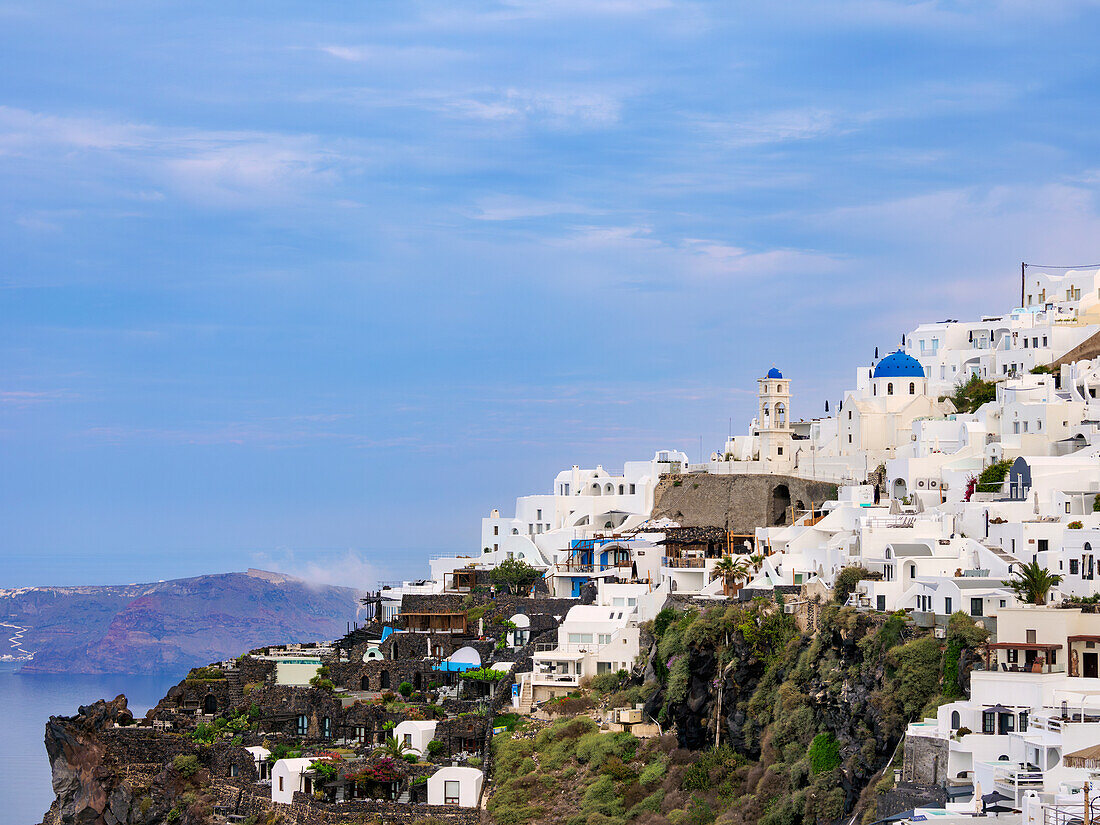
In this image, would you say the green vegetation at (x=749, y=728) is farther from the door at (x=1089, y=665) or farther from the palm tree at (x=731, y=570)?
the palm tree at (x=731, y=570)

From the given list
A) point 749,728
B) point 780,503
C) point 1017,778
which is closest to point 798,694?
point 749,728

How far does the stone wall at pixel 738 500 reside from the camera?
261 feet

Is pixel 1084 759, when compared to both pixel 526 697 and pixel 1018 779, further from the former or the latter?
pixel 526 697

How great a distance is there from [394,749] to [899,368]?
1343 inches

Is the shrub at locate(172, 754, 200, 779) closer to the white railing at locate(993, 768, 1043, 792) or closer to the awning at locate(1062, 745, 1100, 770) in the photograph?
the white railing at locate(993, 768, 1043, 792)

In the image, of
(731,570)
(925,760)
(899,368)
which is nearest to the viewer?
(925,760)

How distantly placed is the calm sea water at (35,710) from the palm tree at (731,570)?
35878 millimetres

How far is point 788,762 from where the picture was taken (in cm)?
4750

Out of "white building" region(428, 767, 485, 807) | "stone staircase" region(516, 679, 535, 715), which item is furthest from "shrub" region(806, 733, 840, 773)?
"stone staircase" region(516, 679, 535, 715)

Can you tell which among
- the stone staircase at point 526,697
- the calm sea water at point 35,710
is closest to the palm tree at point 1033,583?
the stone staircase at point 526,697

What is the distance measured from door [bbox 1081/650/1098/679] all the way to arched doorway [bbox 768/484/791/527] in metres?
39.6

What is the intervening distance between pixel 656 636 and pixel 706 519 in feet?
71.7

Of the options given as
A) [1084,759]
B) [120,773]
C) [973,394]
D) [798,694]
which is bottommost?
[120,773]

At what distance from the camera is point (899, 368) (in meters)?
79.3
